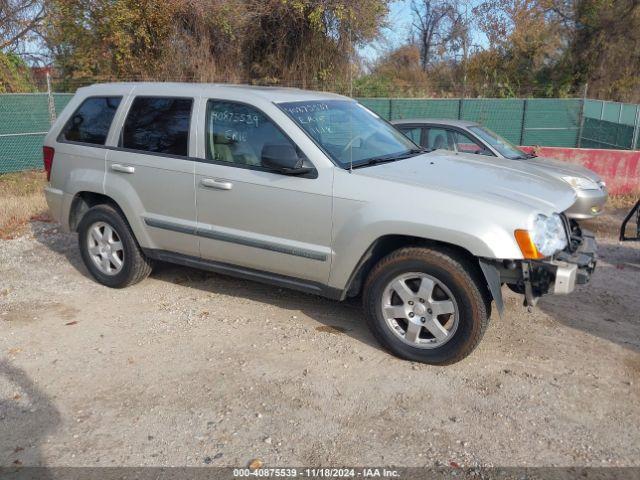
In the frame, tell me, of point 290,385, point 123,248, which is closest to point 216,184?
point 123,248

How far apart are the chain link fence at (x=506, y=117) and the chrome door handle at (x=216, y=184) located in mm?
10048

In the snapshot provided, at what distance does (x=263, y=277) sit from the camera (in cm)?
485

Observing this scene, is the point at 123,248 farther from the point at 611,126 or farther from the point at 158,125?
the point at 611,126

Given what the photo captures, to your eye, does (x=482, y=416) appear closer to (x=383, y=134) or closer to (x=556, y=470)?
(x=556, y=470)

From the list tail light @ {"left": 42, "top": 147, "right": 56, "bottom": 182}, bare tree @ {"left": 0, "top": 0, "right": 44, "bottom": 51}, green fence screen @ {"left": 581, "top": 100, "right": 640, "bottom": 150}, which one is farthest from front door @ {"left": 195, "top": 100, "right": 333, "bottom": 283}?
bare tree @ {"left": 0, "top": 0, "right": 44, "bottom": 51}

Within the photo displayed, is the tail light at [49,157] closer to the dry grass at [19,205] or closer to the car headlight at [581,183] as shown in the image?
the dry grass at [19,205]

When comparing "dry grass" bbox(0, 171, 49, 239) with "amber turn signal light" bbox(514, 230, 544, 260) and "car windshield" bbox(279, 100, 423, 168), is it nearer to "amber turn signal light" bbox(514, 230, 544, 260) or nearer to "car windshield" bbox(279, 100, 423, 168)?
"car windshield" bbox(279, 100, 423, 168)

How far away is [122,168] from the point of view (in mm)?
5398

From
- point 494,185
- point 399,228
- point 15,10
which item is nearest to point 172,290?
point 399,228

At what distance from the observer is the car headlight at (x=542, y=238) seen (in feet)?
12.4

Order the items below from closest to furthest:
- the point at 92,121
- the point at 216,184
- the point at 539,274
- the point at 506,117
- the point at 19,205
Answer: the point at 539,274
the point at 216,184
the point at 92,121
the point at 19,205
the point at 506,117

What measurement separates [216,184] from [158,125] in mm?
944

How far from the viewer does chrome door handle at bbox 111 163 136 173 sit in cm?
534

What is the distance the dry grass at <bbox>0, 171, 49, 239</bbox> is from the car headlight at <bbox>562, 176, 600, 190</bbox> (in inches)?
285
